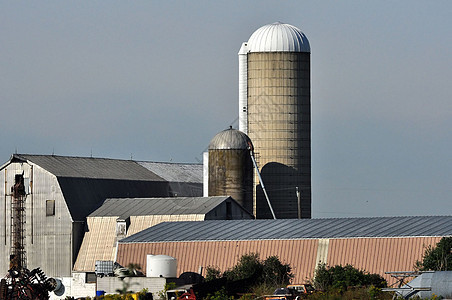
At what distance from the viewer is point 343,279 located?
52594 mm

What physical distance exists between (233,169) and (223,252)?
21.2 meters

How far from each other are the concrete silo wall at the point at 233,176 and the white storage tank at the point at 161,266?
2290 centimetres

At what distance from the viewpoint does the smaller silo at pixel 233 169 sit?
81.8 m

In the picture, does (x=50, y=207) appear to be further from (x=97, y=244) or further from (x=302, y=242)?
(x=302, y=242)

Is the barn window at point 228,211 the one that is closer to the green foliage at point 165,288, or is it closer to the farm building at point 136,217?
the farm building at point 136,217

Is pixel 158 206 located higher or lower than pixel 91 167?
lower

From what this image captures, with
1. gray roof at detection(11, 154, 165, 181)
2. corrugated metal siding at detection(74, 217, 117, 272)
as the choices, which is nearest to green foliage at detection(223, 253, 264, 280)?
corrugated metal siding at detection(74, 217, 117, 272)

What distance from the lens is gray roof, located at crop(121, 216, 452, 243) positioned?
193 ft

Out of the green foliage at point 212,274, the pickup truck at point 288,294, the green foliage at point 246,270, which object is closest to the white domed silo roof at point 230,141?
the green foliage at point 212,274

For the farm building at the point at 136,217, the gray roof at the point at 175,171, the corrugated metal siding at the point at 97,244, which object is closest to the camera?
the farm building at the point at 136,217

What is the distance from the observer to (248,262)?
5734 centimetres

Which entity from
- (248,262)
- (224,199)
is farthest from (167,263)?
(224,199)

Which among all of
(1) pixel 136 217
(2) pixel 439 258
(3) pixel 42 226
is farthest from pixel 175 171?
(2) pixel 439 258

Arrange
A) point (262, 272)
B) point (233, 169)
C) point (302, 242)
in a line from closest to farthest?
point (262, 272), point (302, 242), point (233, 169)
